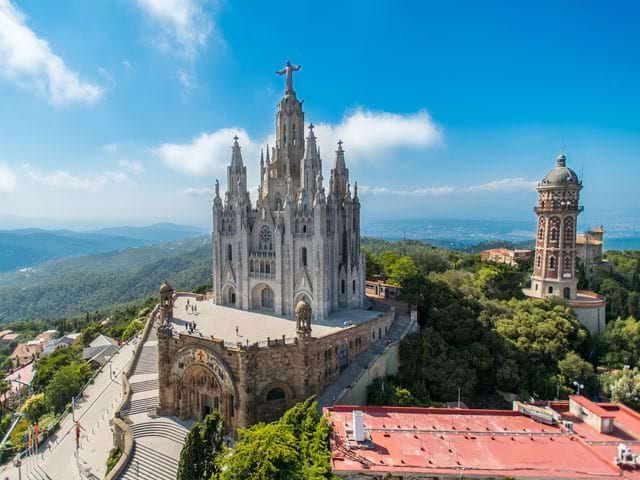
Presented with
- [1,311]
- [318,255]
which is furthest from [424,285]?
[1,311]

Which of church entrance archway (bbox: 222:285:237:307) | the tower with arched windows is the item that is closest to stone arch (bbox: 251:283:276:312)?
church entrance archway (bbox: 222:285:237:307)

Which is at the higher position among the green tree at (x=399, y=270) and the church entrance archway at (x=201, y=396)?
the green tree at (x=399, y=270)

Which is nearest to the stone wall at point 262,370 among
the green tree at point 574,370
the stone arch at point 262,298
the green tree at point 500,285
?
the stone arch at point 262,298

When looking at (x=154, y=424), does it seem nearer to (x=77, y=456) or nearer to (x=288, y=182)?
(x=77, y=456)

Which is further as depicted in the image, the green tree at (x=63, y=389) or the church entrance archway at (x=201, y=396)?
the green tree at (x=63, y=389)

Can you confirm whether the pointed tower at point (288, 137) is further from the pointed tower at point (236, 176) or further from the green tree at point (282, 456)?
the green tree at point (282, 456)
